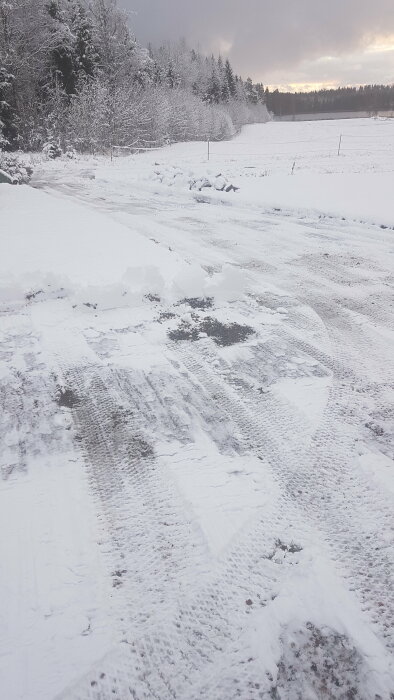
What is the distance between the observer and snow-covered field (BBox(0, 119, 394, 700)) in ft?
5.08

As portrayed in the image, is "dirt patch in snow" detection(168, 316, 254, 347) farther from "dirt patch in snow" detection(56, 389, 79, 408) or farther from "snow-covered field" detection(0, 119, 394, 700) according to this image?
"dirt patch in snow" detection(56, 389, 79, 408)

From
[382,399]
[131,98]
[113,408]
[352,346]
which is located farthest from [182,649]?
[131,98]

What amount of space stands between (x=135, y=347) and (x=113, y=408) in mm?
953

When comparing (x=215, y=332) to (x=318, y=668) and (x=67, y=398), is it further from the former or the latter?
(x=318, y=668)

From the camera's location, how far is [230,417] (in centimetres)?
287

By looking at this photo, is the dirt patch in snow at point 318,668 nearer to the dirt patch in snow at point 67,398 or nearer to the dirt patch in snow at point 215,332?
the dirt patch in snow at point 67,398

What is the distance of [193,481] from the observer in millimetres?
2324

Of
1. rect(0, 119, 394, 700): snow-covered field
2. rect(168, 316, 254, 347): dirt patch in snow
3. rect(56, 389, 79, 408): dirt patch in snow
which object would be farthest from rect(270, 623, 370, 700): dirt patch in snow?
rect(168, 316, 254, 347): dirt patch in snow

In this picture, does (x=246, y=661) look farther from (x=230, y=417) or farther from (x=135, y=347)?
(x=135, y=347)

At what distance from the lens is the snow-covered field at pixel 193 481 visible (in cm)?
155

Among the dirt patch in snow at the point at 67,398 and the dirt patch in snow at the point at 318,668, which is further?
the dirt patch in snow at the point at 67,398

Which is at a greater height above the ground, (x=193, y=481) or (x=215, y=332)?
(x=215, y=332)

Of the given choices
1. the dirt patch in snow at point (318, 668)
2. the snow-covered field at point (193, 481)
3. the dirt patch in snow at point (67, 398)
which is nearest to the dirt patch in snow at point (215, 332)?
the snow-covered field at point (193, 481)

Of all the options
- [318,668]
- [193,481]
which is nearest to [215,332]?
[193,481]
